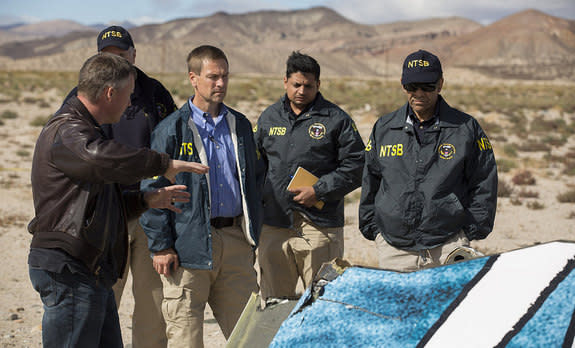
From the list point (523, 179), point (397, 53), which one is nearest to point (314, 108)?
Answer: point (523, 179)

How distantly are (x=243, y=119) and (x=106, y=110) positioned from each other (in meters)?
1.32

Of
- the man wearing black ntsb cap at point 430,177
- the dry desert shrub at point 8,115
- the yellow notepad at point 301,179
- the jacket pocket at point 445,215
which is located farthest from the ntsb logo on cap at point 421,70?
the dry desert shrub at point 8,115

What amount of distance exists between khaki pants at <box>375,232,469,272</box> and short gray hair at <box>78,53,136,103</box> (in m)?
1.85

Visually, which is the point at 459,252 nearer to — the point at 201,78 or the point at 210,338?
the point at 201,78

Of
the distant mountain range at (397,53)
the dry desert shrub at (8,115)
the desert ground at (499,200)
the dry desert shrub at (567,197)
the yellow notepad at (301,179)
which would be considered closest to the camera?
the yellow notepad at (301,179)

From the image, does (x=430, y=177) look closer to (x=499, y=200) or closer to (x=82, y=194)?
(x=82, y=194)

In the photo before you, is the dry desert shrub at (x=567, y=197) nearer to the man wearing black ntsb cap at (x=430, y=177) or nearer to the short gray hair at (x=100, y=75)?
the man wearing black ntsb cap at (x=430, y=177)

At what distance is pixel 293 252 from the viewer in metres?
4.68

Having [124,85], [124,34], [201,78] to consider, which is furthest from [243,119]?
[124,85]

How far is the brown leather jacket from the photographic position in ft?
8.45

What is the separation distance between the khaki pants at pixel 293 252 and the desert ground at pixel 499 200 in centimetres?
92

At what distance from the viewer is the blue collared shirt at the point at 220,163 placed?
12.4 feet

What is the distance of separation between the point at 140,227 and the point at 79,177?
1.47 metres

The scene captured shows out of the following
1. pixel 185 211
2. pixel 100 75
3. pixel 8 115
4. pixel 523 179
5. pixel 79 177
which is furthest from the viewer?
pixel 8 115
